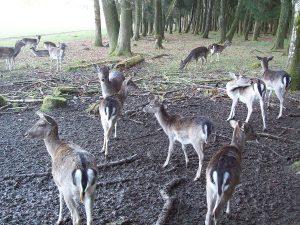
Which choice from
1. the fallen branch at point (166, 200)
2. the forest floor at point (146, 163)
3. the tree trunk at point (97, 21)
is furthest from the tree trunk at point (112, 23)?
the fallen branch at point (166, 200)

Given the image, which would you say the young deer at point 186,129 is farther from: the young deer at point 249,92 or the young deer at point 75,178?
the young deer at point 249,92

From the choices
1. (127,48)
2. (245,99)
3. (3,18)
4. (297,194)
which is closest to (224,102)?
(245,99)

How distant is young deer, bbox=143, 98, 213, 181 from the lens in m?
5.00

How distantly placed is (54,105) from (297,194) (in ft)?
17.2

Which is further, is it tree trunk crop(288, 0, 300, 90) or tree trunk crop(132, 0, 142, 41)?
tree trunk crop(132, 0, 142, 41)

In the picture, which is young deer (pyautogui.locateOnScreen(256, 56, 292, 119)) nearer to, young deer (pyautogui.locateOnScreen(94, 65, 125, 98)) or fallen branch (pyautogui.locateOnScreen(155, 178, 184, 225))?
young deer (pyautogui.locateOnScreen(94, 65, 125, 98))

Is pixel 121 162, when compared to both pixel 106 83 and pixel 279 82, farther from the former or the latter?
pixel 279 82

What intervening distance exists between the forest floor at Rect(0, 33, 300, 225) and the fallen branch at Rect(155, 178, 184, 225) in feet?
0.21

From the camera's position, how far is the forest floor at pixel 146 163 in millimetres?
4176

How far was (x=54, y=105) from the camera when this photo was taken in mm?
8219

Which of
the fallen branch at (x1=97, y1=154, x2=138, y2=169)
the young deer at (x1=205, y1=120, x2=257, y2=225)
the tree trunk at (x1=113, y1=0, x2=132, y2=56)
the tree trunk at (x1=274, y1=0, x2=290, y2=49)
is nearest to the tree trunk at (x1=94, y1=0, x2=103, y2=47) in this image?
the tree trunk at (x1=113, y1=0, x2=132, y2=56)

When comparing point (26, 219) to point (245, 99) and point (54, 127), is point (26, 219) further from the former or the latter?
point (245, 99)

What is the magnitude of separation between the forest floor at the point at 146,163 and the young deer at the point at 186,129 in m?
0.31

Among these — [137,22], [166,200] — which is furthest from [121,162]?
[137,22]
